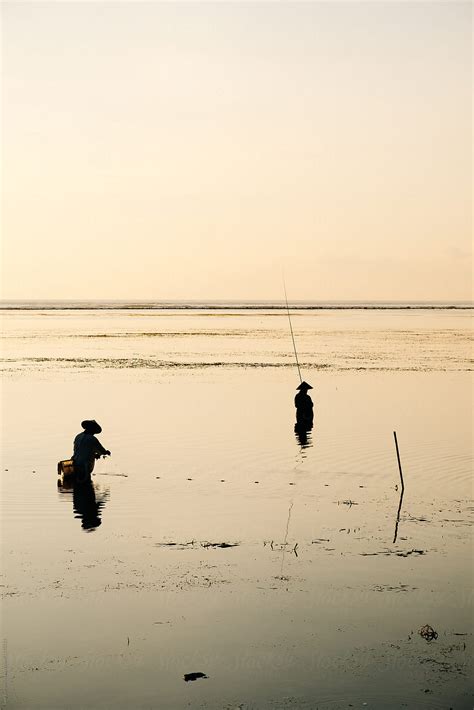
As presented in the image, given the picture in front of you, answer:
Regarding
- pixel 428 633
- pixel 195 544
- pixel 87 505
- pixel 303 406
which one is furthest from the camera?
pixel 303 406

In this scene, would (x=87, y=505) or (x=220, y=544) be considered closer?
(x=220, y=544)

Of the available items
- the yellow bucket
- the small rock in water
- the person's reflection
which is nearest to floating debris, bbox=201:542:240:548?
the small rock in water

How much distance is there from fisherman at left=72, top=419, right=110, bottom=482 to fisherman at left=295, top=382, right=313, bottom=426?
832 centimetres

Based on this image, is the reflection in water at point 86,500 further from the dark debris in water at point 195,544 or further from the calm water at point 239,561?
the dark debris in water at point 195,544

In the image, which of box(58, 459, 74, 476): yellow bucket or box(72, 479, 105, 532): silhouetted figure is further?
box(58, 459, 74, 476): yellow bucket

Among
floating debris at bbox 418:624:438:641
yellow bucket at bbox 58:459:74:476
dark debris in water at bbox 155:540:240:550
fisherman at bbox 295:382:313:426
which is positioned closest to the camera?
floating debris at bbox 418:624:438:641

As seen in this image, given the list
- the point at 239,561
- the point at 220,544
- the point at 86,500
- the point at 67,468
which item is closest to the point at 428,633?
the point at 239,561

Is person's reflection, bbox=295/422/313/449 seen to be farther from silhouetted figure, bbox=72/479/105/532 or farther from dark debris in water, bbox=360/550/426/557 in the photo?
dark debris in water, bbox=360/550/426/557

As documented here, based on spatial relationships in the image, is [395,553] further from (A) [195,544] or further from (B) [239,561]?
(A) [195,544]

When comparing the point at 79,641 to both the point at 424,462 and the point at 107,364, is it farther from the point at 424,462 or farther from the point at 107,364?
the point at 107,364

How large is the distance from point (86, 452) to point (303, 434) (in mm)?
8062

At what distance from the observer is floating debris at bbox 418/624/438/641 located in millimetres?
9445

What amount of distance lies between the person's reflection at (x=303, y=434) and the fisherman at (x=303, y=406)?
94mm

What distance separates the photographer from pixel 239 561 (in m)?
11.9
